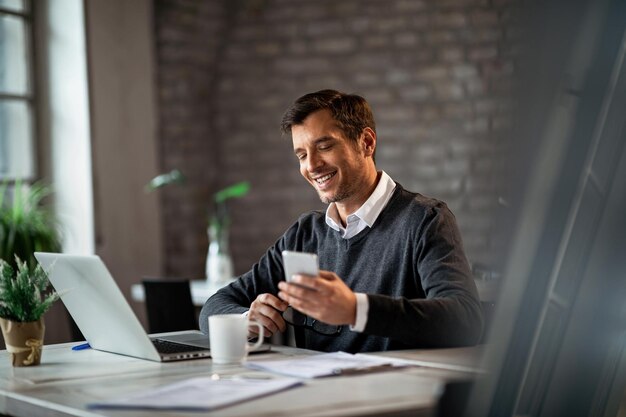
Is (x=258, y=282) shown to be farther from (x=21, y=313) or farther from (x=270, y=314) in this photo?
(x=21, y=313)

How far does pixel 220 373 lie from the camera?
1832mm

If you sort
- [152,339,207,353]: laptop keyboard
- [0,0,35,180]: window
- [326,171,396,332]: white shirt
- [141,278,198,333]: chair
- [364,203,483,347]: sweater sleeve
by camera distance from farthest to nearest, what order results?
1. [0,0,35,180]: window
2. [141,278,198,333]: chair
3. [326,171,396,332]: white shirt
4. [152,339,207,353]: laptop keyboard
5. [364,203,483,347]: sweater sleeve

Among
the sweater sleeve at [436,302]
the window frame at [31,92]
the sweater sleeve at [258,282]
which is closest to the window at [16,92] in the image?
the window frame at [31,92]

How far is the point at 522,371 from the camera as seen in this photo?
930 mm

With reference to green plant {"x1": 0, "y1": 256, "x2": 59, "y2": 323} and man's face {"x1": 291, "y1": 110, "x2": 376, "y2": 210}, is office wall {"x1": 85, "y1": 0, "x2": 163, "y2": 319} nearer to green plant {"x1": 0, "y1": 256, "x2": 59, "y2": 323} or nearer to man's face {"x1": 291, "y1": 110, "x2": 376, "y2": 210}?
man's face {"x1": 291, "y1": 110, "x2": 376, "y2": 210}

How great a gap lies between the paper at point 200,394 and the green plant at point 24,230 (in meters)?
2.73

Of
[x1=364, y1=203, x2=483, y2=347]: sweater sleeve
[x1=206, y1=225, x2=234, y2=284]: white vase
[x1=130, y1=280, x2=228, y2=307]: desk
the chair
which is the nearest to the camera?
[x1=364, y1=203, x2=483, y2=347]: sweater sleeve

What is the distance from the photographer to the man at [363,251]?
6.72 feet

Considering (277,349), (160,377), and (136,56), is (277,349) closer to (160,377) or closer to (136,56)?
(160,377)

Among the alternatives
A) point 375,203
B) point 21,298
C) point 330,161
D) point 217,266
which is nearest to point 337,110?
point 330,161

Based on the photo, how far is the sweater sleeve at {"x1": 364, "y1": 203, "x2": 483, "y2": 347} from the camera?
196 cm

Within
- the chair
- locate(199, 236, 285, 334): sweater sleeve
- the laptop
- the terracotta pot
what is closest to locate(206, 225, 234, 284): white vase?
the chair

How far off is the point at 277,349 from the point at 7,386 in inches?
24.7

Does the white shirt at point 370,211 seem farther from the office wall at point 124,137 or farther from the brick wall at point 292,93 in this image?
the office wall at point 124,137
